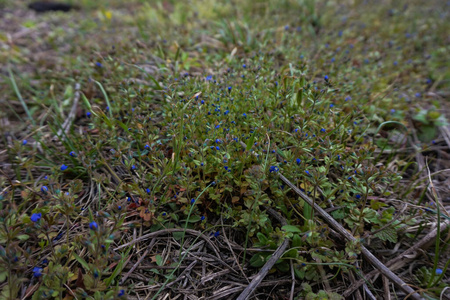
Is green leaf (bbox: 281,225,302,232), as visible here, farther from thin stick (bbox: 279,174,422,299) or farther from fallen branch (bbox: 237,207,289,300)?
thin stick (bbox: 279,174,422,299)

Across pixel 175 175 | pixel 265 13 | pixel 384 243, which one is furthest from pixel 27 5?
pixel 384 243

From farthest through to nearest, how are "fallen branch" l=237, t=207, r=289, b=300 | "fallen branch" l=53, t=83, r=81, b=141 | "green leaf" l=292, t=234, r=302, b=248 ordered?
"fallen branch" l=53, t=83, r=81, b=141
"green leaf" l=292, t=234, r=302, b=248
"fallen branch" l=237, t=207, r=289, b=300

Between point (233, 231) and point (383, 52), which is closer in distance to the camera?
point (233, 231)

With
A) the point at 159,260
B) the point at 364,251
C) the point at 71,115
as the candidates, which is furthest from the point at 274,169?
the point at 71,115

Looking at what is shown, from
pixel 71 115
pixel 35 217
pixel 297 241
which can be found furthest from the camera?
pixel 71 115

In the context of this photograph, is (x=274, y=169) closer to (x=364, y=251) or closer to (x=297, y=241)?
(x=297, y=241)

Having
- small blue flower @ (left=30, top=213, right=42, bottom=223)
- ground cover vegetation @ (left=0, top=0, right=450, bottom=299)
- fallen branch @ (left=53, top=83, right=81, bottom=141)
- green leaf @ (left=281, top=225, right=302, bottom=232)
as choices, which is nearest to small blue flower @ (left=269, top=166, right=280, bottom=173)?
ground cover vegetation @ (left=0, top=0, right=450, bottom=299)

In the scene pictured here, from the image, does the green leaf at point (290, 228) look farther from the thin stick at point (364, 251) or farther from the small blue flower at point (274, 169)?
the small blue flower at point (274, 169)

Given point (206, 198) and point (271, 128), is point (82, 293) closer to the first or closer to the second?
point (206, 198)
